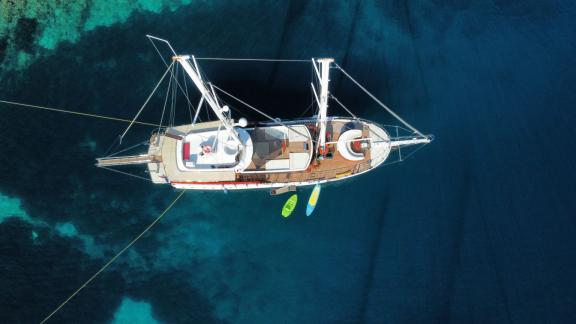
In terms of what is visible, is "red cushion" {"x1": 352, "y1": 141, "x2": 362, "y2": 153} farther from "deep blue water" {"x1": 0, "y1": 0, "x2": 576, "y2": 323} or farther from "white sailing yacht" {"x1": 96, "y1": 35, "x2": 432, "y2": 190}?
"deep blue water" {"x1": 0, "y1": 0, "x2": 576, "y2": 323}

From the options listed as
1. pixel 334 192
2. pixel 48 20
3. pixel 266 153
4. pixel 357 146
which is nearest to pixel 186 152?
pixel 266 153

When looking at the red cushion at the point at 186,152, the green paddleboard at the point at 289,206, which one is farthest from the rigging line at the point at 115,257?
the green paddleboard at the point at 289,206

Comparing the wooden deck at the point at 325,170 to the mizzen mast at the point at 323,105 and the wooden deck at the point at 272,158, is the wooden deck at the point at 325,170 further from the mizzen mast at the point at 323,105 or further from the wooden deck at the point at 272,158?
the mizzen mast at the point at 323,105

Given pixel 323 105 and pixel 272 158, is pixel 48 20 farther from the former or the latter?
pixel 323 105

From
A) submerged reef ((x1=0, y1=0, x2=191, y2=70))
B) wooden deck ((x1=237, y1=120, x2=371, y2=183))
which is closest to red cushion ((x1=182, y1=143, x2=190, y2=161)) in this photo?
wooden deck ((x1=237, y1=120, x2=371, y2=183))

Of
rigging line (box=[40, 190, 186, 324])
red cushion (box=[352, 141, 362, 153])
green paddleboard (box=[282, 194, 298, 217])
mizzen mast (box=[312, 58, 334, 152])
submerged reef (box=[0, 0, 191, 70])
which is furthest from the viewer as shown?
submerged reef (box=[0, 0, 191, 70])

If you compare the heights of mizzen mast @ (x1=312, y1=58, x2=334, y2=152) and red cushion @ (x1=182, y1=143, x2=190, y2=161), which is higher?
mizzen mast @ (x1=312, y1=58, x2=334, y2=152)

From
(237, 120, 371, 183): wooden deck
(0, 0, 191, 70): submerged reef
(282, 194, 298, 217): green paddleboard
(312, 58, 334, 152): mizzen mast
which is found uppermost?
(0, 0, 191, 70): submerged reef
